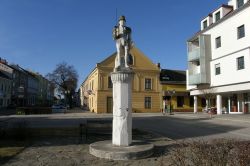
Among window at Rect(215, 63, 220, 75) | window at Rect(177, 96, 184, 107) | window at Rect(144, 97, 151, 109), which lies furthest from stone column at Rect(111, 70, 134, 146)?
window at Rect(177, 96, 184, 107)

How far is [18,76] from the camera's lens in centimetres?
8250

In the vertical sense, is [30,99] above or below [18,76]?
below

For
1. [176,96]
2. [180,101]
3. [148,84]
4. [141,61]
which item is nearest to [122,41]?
[148,84]

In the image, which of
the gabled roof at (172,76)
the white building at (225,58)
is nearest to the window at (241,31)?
the white building at (225,58)

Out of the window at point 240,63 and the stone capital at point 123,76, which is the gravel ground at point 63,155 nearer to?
the stone capital at point 123,76

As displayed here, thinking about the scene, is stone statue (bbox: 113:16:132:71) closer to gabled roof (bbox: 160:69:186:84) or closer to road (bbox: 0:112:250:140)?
road (bbox: 0:112:250:140)

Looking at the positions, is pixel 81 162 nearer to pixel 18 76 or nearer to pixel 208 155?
pixel 208 155

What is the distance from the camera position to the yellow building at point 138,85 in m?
44.3

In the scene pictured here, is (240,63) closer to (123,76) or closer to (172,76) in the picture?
(172,76)

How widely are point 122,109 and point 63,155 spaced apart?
2476mm

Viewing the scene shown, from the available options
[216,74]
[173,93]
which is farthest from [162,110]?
[216,74]

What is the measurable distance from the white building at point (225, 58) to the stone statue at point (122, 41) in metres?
20.9

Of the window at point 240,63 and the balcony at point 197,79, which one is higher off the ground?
the window at point 240,63

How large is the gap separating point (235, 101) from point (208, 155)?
118 ft
